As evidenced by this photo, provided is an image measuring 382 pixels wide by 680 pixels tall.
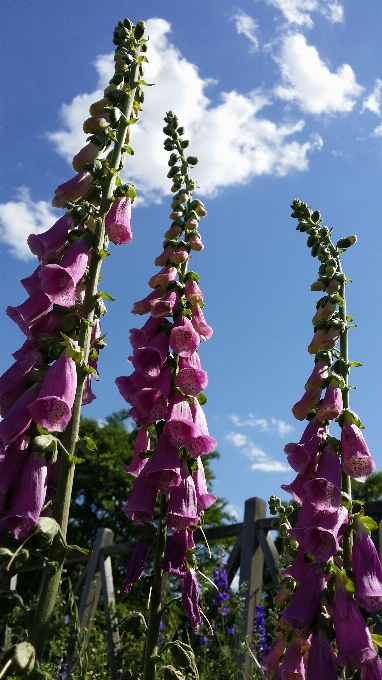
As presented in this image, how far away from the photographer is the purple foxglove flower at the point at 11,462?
4.43ft

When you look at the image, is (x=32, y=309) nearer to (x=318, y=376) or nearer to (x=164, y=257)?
(x=164, y=257)

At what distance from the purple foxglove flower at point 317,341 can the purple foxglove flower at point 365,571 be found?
0.58 m

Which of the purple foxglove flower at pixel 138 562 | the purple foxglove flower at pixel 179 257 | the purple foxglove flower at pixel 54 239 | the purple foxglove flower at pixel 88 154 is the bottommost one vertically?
the purple foxglove flower at pixel 138 562

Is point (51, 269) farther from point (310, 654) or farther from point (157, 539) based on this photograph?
point (310, 654)

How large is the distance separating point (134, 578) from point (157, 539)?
14 cm

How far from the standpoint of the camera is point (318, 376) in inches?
75.6

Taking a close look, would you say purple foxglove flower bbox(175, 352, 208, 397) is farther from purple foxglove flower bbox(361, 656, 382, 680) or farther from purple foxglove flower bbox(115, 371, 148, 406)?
purple foxglove flower bbox(361, 656, 382, 680)

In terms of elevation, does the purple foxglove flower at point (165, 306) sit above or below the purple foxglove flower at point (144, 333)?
above

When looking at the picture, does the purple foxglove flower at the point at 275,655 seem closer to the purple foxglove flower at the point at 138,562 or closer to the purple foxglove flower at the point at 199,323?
the purple foxglove flower at the point at 138,562

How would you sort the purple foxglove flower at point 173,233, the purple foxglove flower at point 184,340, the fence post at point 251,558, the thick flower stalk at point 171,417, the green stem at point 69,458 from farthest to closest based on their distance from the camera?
1. the fence post at point 251,558
2. the purple foxglove flower at point 173,233
3. the purple foxglove flower at point 184,340
4. the thick flower stalk at point 171,417
5. the green stem at point 69,458

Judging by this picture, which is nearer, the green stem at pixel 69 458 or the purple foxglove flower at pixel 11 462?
the green stem at pixel 69 458

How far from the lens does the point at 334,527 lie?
5.11 ft

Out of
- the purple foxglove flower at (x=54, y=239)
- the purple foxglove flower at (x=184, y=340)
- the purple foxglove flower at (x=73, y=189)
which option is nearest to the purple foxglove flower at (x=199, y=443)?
the purple foxglove flower at (x=184, y=340)

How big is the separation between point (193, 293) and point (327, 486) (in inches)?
31.2
